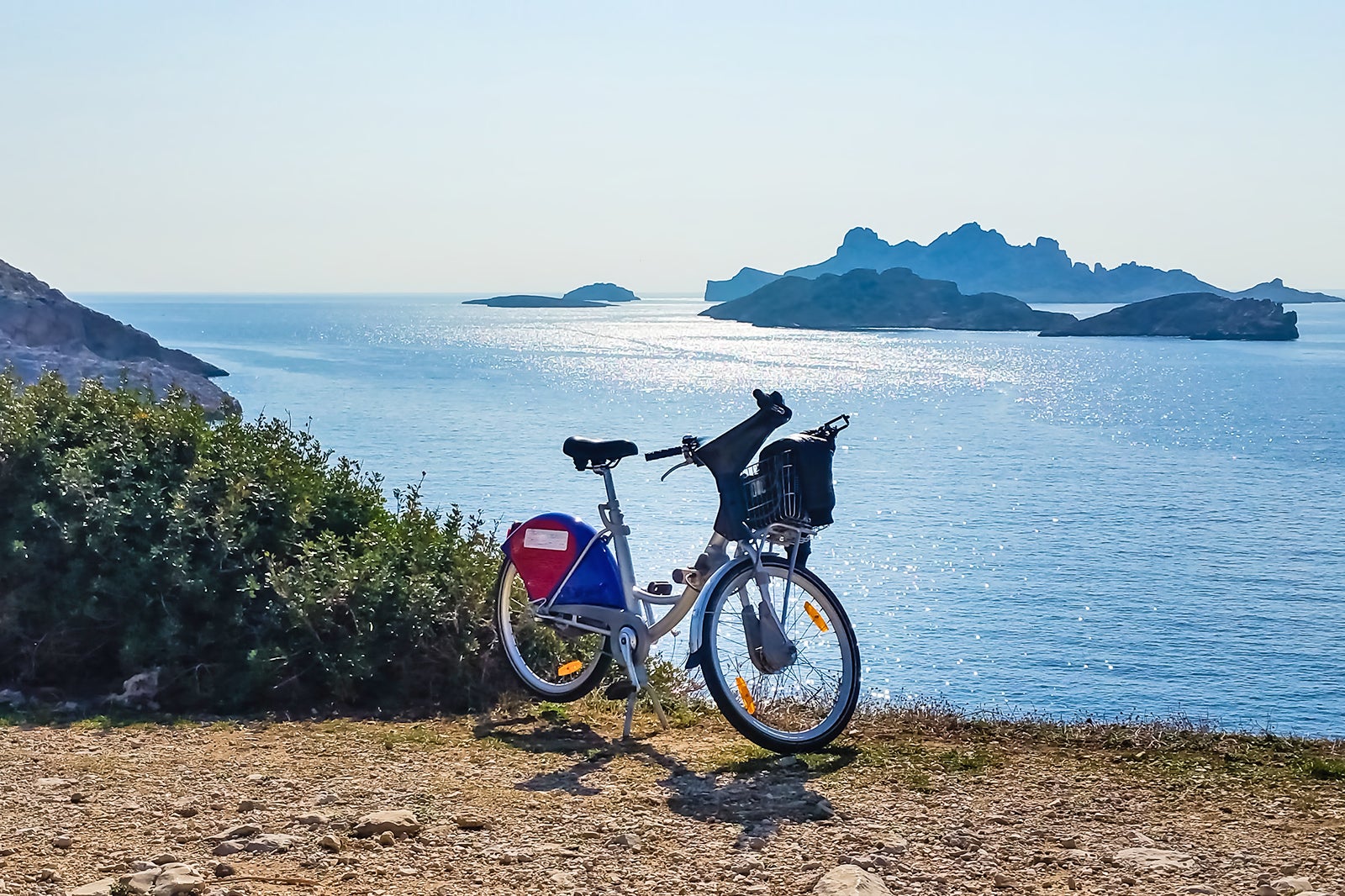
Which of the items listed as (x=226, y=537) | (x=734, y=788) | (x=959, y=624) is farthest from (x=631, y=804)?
(x=959, y=624)

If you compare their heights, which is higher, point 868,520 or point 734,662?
point 734,662

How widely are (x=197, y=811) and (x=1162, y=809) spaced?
4.04 m

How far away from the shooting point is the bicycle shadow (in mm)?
4973

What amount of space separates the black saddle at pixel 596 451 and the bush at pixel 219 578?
141cm

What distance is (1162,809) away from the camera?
5.03 m

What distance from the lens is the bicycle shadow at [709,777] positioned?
4973mm

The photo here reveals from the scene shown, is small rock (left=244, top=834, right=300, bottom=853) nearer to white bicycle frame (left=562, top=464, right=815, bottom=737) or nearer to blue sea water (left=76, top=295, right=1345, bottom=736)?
white bicycle frame (left=562, top=464, right=815, bottom=737)

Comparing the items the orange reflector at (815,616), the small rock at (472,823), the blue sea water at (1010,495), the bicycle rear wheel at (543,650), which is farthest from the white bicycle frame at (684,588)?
the blue sea water at (1010,495)

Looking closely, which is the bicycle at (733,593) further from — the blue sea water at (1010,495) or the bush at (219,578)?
the blue sea water at (1010,495)

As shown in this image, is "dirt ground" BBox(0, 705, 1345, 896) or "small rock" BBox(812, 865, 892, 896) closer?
"small rock" BBox(812, 865, 892, 896)

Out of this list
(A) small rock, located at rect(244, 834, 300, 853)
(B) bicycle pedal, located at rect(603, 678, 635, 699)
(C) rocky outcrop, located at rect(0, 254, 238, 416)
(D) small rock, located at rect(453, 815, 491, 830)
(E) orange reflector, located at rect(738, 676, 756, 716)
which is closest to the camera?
(A) small rock, located at rect(244, 834, 300, 853)

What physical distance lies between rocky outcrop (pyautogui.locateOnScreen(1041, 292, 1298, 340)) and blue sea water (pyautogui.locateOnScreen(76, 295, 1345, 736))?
168 ft

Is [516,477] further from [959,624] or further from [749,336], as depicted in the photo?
[749,336]

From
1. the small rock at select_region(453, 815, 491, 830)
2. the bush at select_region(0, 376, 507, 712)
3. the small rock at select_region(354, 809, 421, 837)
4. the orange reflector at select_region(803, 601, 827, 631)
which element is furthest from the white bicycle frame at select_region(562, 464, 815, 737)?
the small rock at select_region(354, 809, 421, 837)
